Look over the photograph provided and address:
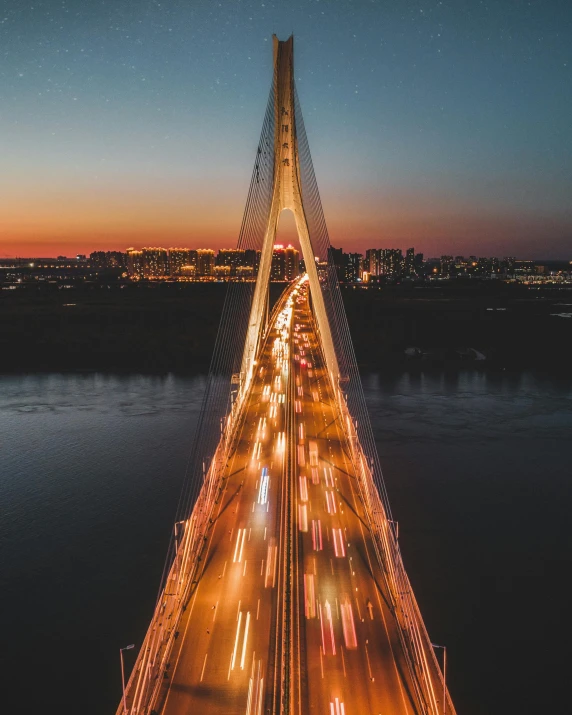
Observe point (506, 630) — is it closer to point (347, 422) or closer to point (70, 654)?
point (70, 654)

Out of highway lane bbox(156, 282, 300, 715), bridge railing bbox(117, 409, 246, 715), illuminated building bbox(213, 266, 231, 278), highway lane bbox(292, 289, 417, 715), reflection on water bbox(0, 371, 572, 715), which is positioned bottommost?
reflection on water bbox(0, 371, 572, 715)

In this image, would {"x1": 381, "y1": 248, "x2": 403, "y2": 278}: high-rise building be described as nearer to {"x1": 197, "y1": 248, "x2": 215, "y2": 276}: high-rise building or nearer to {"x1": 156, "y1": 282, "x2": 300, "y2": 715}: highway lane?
{"x1": 197, "y1": 248, "x2": 215, "y2": 276}: high-rise building

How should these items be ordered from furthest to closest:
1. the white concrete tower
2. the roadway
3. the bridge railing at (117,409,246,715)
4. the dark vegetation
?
the dark vegetation
the white concrete tower
the roadway
the bridge railing at (117,409,246,715)

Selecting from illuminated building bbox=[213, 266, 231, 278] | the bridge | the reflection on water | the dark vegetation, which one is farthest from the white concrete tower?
illuminated building bbox=[213, 266, 231, 278]

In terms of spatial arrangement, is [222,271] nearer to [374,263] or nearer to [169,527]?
[374,263]

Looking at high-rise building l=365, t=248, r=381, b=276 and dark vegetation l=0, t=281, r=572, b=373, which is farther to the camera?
high-rise building l=365, t=248, r=381, b=276

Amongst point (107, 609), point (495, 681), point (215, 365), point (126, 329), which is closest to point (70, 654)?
point (107, 609)

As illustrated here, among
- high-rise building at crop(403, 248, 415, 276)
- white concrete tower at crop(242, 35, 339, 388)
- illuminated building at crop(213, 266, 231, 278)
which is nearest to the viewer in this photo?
white concrete tower at crop(242, 35, 339, 388)

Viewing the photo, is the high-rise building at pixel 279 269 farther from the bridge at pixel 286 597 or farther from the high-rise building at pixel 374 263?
the bridge at pixel 286 597
